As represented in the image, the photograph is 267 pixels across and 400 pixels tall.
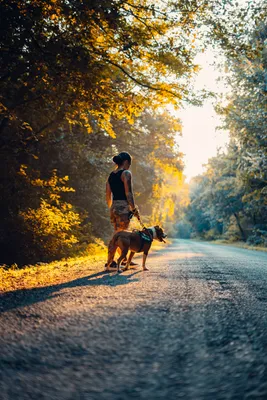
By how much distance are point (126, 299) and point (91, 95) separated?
5194 millimetres

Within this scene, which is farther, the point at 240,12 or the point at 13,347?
the point at 240,12

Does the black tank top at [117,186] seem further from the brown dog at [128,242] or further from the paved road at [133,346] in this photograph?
the paved road at [133,346]

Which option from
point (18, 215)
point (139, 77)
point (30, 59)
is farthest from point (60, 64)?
point (18, 215)

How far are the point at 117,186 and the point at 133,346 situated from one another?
483cm

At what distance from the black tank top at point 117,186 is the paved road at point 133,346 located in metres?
3.25

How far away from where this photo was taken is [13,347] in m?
2.14

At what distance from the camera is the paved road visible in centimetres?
159

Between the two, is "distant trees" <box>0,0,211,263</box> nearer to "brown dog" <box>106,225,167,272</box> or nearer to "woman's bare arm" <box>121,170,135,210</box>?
"woman's bare arm" <box>121,170,135,210</box>

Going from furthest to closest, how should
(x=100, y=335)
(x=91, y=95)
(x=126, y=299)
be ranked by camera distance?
1. (x=91, y=95)
2. (x=126, y=299)
3. (x=100, y=335)

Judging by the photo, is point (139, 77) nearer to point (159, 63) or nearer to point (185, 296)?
point (159, 63)

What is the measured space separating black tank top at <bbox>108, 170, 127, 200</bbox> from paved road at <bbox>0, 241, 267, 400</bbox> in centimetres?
325

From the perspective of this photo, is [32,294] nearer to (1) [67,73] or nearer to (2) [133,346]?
(2) [133,346]

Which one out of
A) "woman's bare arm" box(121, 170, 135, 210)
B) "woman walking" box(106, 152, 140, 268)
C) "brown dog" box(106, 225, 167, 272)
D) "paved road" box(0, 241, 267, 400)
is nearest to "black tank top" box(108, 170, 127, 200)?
"woman walking" box(106, 152, 140, 268)

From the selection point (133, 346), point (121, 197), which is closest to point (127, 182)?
point (121, 197)
